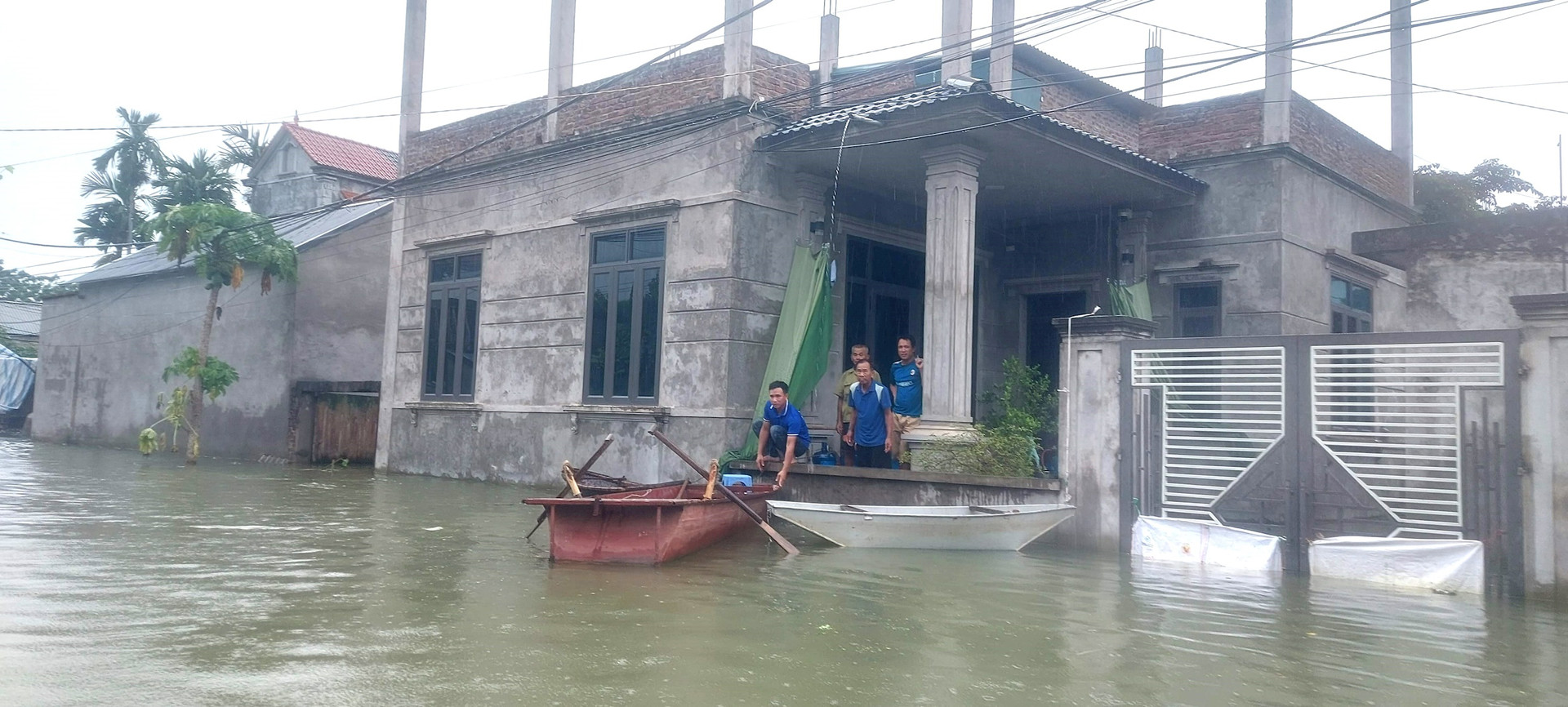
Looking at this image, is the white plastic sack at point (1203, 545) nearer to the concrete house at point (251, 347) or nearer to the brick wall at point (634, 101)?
the brick wall at point (634, 101)

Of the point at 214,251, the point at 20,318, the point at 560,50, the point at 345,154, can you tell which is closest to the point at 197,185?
the point at 345,154

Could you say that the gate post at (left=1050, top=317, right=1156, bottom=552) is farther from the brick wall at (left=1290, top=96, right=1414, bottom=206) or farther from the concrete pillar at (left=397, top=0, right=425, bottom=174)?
the concrete pillar at (left=397, top=0, right=425, bottom=174)

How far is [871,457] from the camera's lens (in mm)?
12406

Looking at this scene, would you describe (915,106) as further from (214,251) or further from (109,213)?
(109,213)

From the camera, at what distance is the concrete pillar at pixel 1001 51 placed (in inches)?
551

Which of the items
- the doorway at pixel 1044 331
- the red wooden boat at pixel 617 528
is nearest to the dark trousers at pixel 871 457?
the red wooden boat at pixel 617 528

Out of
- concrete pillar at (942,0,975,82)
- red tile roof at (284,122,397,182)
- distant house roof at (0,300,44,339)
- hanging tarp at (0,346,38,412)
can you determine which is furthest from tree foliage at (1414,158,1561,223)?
distant house roof at (0,300,44,339)

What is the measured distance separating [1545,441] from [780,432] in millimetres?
6799

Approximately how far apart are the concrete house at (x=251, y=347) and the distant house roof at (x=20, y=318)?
12.4 metres

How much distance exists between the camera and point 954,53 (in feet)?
43.4

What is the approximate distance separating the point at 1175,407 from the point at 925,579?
293 centimetres

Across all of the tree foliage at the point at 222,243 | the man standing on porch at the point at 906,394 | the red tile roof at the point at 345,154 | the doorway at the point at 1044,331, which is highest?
the red tile roof at the point at 345,154

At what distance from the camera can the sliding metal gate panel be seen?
338 inches

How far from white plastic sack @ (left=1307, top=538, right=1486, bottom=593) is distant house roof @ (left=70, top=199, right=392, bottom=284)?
57.7 feet
